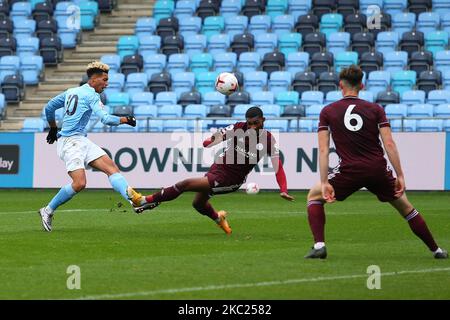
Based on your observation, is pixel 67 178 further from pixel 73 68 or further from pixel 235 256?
pixel 235 256

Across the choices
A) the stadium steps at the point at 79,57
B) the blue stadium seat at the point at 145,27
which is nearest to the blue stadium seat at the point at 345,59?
the blue stadium seat at the point at 145,27

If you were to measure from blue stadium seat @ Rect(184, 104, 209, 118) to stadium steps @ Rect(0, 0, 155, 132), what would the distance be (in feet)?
16.6

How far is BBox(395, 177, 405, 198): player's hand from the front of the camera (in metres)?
11.3

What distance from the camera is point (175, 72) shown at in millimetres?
32406

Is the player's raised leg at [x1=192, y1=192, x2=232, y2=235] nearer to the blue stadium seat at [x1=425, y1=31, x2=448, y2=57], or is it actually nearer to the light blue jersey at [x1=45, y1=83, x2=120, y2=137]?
the light blue jersey at [x1=45, y1=83, x2=120, y2=137]

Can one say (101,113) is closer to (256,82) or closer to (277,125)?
(277,125)

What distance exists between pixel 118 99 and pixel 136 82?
1.33 m

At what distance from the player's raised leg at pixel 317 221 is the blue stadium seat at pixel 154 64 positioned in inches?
840

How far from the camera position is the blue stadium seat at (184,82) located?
3138cm

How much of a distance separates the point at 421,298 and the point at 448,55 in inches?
888

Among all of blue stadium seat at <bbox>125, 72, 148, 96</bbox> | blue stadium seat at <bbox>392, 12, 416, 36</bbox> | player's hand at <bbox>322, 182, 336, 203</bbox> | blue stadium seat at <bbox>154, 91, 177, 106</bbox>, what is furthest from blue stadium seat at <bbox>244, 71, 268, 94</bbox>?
player's hand at <bbox>322, 182, 336, 203</bbox>

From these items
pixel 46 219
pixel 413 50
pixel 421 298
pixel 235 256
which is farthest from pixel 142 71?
pixel 421 298

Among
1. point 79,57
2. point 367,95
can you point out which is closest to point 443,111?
point 367,95
